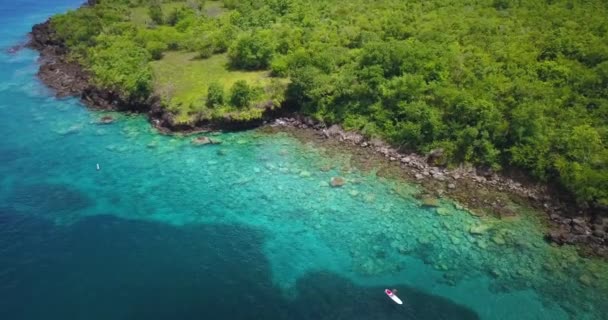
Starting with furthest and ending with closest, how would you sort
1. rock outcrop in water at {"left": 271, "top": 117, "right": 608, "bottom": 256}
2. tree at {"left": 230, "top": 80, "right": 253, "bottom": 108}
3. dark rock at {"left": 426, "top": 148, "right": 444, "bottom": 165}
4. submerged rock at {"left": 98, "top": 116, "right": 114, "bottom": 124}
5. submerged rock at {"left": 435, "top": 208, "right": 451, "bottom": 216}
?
submerged rock at {"left": 98, "top": 116, "right": 114, "bottom": 124}
tree at {"left": 230, "top": 80, "right": 253, "bottom": 108}
dark rock at {"left": 426, "top": 148, "right": 444, "bottom": 165}
submerged rock at {"left": 435, "top": 208, "right": 451, "bottom": 216}
rock outcrop in water at {"left": 271, "top": 117, "right": 608, "bottom": 256}

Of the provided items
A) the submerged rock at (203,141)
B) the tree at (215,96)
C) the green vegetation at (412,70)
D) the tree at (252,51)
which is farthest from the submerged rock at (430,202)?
the tree at (252,51)

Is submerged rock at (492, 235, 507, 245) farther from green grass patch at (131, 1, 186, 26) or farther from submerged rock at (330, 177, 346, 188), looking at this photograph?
green grass patch at (131, 1, 186, 26)

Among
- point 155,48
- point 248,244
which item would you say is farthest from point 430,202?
point 155,48

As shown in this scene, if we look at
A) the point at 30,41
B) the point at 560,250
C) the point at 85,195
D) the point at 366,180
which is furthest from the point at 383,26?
the point at 30,41

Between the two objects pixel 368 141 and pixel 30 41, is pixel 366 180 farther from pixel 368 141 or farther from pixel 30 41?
pixel 30 41

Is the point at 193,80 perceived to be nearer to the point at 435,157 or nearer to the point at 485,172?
the point at 435,157

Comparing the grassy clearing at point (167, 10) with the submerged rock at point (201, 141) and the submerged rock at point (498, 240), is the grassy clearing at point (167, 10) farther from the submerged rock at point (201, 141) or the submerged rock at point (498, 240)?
the submerged rock at point (498, 240)

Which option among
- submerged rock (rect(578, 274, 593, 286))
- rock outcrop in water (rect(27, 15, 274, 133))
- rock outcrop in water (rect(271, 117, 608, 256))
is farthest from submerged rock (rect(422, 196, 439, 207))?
rock outcrop in water (rect(27, 15, 274, 133))
